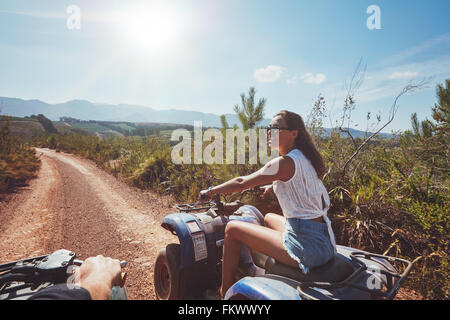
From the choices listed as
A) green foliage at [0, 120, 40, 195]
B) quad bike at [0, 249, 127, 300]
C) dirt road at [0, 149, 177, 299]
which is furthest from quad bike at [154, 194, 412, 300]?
green foliage at [0, 120, 40, 195]

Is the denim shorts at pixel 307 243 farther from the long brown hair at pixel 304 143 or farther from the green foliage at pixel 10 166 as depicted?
the green foliage at pixel 10 166

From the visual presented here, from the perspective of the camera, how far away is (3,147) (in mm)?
9023

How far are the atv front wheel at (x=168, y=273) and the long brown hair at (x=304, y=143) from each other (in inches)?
64.7

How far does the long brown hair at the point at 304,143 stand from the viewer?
6.62ft

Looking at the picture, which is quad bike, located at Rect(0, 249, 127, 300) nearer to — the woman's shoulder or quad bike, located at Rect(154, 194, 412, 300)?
quad bike, located at Rect(154, 194, 412, 300)

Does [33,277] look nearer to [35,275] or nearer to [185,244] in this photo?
[35,275]

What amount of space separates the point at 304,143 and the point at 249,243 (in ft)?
3.39

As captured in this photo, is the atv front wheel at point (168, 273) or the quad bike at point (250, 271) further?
the atv front wheel at point (168, 273)

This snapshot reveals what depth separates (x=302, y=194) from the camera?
1851 millimetres

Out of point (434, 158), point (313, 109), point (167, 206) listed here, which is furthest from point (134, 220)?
point (434, 158)

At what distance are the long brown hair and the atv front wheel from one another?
164cm

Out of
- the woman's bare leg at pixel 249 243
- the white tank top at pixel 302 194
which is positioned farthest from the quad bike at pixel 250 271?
the white tank top at pixel 302 194
